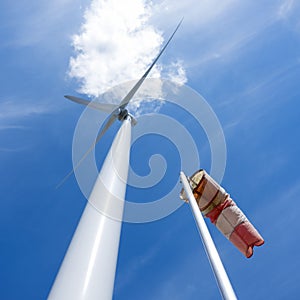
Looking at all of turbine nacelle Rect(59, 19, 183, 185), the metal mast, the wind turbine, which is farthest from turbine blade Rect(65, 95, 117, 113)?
the metal mast

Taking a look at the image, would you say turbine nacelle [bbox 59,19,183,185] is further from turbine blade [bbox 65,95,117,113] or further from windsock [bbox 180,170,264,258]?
windsock [bbox 180,170,264,258]

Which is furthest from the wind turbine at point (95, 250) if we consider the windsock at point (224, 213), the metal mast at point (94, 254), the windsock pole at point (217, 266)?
the windsock at point (224, 213)

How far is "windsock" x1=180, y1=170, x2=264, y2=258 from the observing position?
33.9 feet

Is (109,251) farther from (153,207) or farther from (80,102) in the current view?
(80,102)

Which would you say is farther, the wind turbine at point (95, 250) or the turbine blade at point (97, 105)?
the turbine blade at point (97, 105)

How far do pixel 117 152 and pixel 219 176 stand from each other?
6477 mm

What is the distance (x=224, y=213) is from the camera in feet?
35.0

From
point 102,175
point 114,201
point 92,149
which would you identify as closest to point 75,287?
point 114,201

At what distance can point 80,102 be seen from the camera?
90.4 ft

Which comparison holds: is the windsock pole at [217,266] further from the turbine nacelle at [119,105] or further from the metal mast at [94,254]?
the turbine nacelle at [119,105]

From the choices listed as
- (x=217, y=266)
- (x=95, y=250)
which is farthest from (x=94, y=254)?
(x=217, y=266)

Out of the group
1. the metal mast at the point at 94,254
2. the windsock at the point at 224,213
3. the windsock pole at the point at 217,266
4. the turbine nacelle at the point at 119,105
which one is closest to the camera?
the windsock pole at the point at 217,266

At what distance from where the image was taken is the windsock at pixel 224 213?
407 inches

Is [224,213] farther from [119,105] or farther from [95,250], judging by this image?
[119,105]
